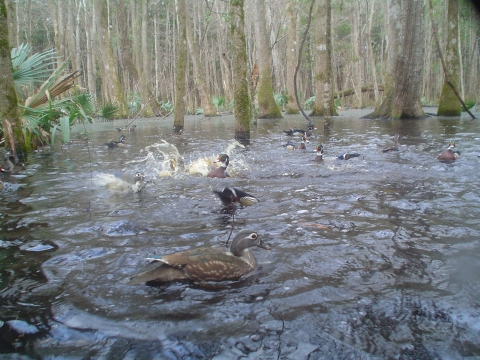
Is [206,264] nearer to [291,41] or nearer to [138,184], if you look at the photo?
[138,184]

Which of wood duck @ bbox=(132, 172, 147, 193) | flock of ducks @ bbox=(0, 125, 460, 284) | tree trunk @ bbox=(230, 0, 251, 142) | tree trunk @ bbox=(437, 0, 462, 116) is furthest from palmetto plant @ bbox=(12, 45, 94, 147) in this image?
tree trunk @ bbox=(437, 0, 462, 116)

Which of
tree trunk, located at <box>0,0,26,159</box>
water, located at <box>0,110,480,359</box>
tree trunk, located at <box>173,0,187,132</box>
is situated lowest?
water, located at <box>0,110,480,359</box>

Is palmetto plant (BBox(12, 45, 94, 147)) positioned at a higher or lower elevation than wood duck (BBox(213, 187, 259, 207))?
higher

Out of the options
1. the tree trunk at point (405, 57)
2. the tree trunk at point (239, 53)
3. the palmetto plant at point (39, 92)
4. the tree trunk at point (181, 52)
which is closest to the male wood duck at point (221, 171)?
the palmetto plant at point (39, 92)

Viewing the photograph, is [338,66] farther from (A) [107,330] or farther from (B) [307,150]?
(A) [107,330]

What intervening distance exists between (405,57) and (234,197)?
15972mm

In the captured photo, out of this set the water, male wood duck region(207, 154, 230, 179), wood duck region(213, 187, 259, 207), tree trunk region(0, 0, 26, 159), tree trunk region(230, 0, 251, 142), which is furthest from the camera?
tree trunk region(230, 0, 251, 142)

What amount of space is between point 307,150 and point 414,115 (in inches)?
400

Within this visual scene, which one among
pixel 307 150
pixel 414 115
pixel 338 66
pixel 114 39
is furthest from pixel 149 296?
pixel 338 66

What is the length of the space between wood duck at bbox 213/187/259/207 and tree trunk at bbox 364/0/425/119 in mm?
15329

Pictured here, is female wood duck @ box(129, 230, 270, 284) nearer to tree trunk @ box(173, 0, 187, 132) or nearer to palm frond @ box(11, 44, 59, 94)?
palm frond @ box(11, 44, 59, 94)

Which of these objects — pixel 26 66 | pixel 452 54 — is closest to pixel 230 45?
pixel 452 54

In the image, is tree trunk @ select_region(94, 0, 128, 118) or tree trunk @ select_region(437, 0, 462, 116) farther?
tree trunk @ select_region(94, 0, 128, 118)

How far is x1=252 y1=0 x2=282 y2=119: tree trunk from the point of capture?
21547 millimetres
